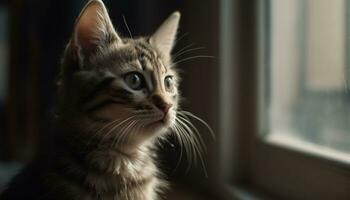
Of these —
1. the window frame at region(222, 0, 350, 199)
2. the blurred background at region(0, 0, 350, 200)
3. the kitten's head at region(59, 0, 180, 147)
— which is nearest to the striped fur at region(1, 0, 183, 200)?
the kitten's head at region(59, 0, 180, 147)

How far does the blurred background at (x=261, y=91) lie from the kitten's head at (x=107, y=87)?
0.15 meters

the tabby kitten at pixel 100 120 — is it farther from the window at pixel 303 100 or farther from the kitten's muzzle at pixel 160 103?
the window at pixel 303 100

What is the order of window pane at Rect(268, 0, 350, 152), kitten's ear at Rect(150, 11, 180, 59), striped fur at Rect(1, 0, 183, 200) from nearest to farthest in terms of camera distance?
striped fur at Rect(1, 0, 183, 200) < window pane at Rect(268, 0, 350, 152) < kitten's ear at Rect(150, 11, 180, 59)

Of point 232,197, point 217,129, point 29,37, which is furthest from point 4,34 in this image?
point 232,197

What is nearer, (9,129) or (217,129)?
(217,129)

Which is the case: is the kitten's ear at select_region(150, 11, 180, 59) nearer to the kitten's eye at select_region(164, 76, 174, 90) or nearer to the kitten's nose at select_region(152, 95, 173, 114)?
the kitten's eye at select_region(164, 76, 174, 90)

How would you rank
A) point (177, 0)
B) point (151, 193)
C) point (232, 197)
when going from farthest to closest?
point (177, 0) < point (232, 197) < point (151, 193)

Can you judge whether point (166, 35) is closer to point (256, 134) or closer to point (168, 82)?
point (168, 82)

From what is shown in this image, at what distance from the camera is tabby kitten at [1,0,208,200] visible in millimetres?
877

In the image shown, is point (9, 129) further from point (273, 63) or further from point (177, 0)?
point (273, 63)

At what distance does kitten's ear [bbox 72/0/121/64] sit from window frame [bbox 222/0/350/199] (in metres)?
0.41

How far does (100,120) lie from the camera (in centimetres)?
91

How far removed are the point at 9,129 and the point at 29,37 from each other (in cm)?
41

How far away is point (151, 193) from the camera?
3.27ft
